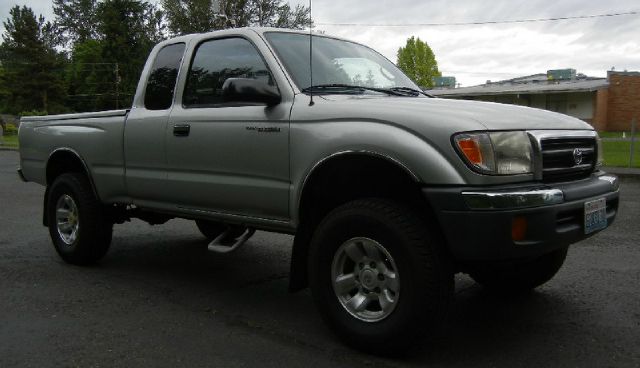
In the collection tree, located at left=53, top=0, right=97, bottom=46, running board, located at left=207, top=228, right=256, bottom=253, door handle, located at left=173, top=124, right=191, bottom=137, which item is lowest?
running board, located at left=207, top=228, right=256, bottom=253

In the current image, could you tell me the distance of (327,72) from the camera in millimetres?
→ 4168

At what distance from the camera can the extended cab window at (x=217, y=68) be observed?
4234mm

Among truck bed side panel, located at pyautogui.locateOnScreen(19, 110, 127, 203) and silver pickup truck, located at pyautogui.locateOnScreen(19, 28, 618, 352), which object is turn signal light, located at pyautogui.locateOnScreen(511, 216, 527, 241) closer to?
silver pickup truck, located at pyautogui.locateOnScreen(19, 28, 618, 352)

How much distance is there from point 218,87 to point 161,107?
62cm

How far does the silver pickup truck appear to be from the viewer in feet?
10.0

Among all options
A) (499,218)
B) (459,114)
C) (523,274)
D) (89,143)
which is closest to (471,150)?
(459,114)

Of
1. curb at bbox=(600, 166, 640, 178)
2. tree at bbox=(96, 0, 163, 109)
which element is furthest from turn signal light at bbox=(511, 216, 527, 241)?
tree at bbox=(96, 0, 163, 109)

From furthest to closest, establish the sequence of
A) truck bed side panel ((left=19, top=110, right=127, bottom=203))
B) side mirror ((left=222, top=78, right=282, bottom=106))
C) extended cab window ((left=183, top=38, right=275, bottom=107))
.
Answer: truck bed side panel ((left=19, top=110, right=127, bottom=203)), extended cab window ((left=183, top=38, right=275, bottom=107)), side mirror ((left=222, top=78, right=282, bottom=106))

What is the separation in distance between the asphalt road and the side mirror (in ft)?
4.73

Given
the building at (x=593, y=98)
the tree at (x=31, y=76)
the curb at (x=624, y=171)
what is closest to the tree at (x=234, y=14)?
the building at (x=593, y=98)

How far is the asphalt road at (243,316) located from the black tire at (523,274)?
112mm

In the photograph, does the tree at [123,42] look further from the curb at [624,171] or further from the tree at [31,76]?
the curb at [624,171]

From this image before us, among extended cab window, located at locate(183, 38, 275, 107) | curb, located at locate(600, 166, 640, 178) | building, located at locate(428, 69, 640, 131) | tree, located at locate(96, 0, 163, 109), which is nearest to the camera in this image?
extended cab window, located at locate(183, 38, 275, 107)

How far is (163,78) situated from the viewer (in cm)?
489
